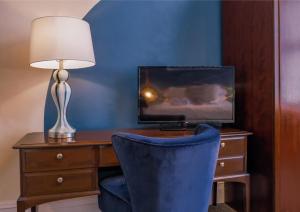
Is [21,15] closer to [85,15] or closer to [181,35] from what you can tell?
[85,15]

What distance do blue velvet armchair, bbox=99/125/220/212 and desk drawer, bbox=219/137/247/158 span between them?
2.03 ft

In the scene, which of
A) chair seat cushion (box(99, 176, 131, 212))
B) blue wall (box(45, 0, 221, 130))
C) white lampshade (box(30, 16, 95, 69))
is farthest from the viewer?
blue wall (box(45, 0, 221, 130))

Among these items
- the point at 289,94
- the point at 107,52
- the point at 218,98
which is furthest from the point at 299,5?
the point at 107,52

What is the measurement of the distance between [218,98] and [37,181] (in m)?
1.36

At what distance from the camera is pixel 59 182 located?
5.15 feet

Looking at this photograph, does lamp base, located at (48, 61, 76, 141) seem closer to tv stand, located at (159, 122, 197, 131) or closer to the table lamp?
the table lamp

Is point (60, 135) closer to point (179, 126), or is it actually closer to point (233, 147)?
point (179, 126)

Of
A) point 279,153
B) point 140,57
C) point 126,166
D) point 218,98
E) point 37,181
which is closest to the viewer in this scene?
point 126,166

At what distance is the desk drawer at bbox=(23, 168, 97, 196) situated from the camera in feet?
5.02

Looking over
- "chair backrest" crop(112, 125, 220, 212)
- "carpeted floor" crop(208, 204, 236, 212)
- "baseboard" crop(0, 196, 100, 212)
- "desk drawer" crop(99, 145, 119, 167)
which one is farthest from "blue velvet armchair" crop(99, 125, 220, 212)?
"carpeted floor" crop(208, 204, 236, 212)

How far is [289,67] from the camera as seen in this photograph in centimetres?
192

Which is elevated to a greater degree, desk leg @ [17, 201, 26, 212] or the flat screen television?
the flat screen television

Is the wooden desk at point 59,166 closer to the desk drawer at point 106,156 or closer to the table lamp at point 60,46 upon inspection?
the desk drawer at point 106,156

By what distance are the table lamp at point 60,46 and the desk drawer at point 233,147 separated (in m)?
1.00
